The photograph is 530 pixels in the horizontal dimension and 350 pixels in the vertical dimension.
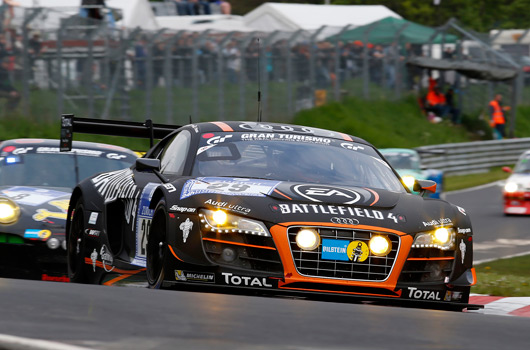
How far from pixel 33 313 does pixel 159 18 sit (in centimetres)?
2703

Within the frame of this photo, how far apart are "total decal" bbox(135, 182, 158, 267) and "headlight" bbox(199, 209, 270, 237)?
854 mm

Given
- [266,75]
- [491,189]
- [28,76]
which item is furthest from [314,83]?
[28,76]

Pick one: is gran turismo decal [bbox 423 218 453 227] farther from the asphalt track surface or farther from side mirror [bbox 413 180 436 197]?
the asphalt track surface

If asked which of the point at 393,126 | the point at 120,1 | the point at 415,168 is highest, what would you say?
the point at 120,1

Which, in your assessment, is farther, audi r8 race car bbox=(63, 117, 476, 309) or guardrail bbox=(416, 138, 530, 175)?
guardrail bbox=(416, 138, 530, 175)

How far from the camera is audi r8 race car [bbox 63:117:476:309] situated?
5895 millimetres

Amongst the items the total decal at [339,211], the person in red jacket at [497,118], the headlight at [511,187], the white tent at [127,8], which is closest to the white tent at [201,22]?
the white tent at [127,8]

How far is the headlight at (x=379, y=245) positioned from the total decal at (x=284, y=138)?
4.83 feet

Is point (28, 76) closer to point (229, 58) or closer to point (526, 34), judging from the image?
point (229, 58)

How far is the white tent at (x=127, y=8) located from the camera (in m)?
23.8

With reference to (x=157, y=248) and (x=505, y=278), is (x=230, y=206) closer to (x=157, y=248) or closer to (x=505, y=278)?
(x=157, y=248)

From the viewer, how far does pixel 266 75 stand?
27141 millimetres

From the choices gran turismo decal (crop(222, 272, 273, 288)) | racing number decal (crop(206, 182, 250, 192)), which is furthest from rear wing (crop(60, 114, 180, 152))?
gran turismo decal (crop(222, 272, 273, 288))

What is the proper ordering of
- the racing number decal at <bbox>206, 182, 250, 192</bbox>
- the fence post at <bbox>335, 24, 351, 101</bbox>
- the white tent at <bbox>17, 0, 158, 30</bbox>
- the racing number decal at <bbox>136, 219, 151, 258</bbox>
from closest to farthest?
the racing number decal at <bbox>206, 182, 250, 192</bbox>
the racing number decal at <bbox>136, 219, 151, 258</bbox>
the white tent at <bbox>17, 0, 158, 30</bbox>
the fence post at <bbox>335, 24, 351, 101</bbox>
